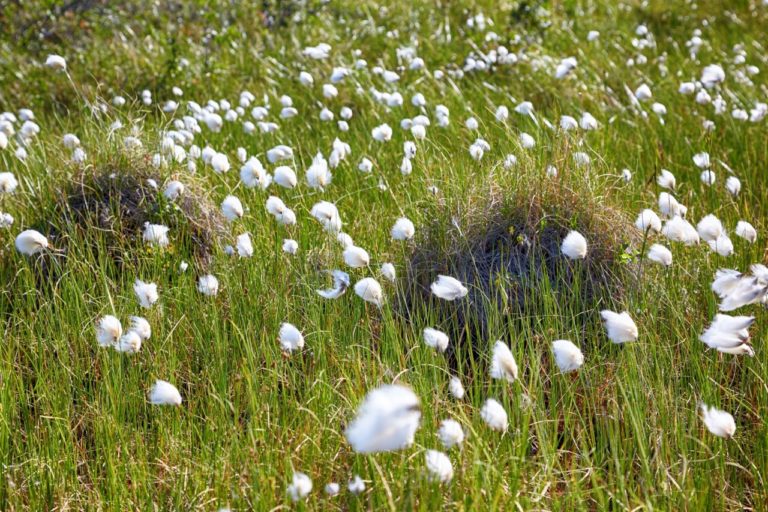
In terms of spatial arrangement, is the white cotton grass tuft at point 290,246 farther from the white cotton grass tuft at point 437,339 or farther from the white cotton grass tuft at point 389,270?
the white cotton grass tuft at point 437,339

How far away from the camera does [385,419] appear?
1.48m

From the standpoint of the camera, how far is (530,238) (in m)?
3.32

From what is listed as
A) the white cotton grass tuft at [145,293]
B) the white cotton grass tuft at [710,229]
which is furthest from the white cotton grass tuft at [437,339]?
the white cotton grass tuft at [710,229]

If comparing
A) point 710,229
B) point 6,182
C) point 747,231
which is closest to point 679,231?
point 710,229

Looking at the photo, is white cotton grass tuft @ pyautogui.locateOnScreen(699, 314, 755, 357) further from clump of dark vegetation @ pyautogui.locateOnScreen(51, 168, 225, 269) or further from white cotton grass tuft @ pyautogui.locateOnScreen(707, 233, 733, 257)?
clump of dark vegetation @ pyautogui.locateOnScreen(51, 168, 225, 269)

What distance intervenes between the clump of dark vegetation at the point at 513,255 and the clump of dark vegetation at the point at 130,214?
0.93 metres

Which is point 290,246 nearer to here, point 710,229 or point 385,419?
point 710,229

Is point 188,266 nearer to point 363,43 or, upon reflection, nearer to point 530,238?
point 530,238

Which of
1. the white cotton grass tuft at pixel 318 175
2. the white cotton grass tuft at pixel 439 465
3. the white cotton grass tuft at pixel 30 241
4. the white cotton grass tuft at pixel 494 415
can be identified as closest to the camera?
the white cotton grass tuft at pixel 439 465

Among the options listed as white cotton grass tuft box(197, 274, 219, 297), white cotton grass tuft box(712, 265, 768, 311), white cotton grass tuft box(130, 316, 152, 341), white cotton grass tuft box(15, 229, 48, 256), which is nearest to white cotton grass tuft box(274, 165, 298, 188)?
white cotton grass tuft box(197, 274, 219, 297)

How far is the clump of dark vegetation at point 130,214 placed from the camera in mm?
3754

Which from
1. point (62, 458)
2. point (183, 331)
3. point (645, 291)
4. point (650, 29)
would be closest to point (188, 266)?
point (183, 331)

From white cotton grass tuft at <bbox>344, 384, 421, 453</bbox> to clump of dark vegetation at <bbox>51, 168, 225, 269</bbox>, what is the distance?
2.26m

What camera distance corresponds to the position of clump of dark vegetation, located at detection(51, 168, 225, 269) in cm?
375
